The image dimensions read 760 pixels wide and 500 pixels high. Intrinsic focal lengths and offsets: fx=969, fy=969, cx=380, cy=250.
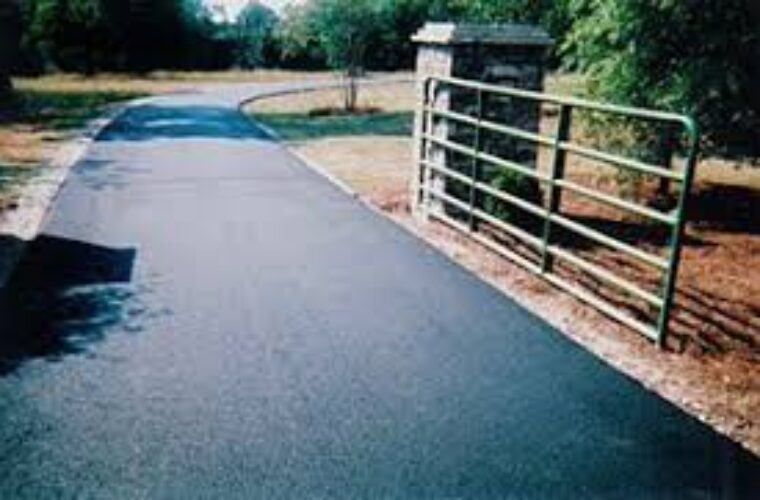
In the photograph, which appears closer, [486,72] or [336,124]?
[486,72]

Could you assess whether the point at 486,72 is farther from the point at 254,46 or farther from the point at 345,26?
the point at 254,46

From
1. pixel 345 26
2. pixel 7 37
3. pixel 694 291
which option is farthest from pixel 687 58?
pixel 7 37

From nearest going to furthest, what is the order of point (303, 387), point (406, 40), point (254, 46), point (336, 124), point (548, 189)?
point (303, 387), point (548, 189), point (336, 124), point (406, 40), point (254, 46)

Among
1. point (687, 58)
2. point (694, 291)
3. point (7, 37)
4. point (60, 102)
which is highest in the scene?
point (687, 58)

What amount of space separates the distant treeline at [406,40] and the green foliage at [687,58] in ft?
0.04

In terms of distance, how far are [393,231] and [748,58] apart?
452 centimetres

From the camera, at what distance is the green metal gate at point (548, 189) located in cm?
658

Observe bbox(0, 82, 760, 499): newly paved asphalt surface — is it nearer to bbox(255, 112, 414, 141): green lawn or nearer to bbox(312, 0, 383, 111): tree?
bbox(255, 112, 414, 141): green lawn

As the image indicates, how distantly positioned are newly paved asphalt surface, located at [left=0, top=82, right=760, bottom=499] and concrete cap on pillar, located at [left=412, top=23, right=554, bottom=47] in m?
2.40

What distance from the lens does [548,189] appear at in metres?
9.79

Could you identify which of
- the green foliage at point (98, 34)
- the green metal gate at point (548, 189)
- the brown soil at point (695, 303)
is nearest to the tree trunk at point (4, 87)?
the green foliage at point (98, 34)

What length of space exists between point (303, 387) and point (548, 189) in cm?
482

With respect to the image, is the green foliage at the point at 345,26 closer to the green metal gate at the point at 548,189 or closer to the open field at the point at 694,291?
the open field at the point at 694,291

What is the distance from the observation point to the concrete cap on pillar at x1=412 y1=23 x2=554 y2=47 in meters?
10.6
